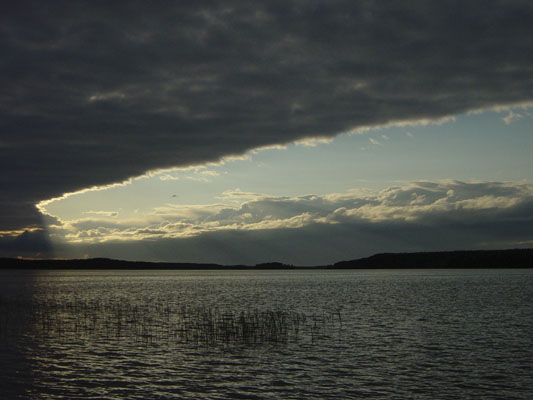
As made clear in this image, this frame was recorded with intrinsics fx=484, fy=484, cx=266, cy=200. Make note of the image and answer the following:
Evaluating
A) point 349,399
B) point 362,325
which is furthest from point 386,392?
point 362,325

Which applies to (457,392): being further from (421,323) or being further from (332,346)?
(421,323)

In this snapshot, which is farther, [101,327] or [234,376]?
[101,327]

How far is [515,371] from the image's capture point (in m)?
25.2

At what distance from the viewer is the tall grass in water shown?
120 ft

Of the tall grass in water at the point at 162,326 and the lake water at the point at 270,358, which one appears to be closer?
the lake water at the point at 270,358

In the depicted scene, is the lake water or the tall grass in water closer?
the lake water

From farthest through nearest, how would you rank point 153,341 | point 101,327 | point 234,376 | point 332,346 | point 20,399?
point 101,327
point 153,341
point 332,346
point 234,376
point 20,399

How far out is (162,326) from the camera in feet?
140

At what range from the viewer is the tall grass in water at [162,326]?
36.5 metres

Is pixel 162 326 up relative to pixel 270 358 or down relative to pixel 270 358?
down

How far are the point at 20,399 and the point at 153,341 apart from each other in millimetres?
14709

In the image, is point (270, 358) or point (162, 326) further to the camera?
point (162, 326)

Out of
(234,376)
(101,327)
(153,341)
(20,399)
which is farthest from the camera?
(101,327)

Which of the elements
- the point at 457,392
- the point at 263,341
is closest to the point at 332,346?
the point at 263,341
